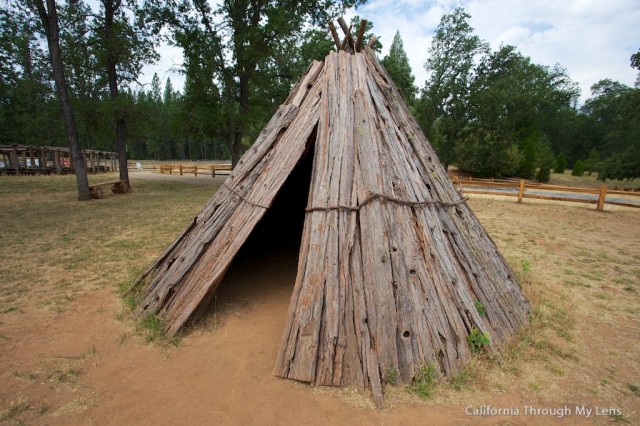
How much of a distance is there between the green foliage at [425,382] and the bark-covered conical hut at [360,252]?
53 mm

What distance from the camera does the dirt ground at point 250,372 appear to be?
9.41 ft

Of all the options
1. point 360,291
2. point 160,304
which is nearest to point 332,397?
point 360,291

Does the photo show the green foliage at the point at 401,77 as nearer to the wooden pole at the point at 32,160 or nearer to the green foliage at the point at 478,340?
the green foliage at the point at 478,340

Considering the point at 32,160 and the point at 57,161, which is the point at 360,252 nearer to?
the point at 32,160

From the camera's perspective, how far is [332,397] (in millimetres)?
3035

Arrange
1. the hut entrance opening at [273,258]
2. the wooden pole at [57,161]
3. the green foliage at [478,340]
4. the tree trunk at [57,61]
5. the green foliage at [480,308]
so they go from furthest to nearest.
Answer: the wooden pole at [57,161] < the tree trunk at [57,61] < the hut entrance opening at [273,258] < the green foliage at [480,308] < the green foliage at [478,340]

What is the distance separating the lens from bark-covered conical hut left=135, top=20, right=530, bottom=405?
3285 mm

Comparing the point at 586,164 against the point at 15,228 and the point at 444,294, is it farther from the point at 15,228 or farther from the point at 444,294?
the point at 15,228

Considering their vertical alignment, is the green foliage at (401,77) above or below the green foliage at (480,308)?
above

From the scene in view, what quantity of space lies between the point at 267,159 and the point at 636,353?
5.83 m

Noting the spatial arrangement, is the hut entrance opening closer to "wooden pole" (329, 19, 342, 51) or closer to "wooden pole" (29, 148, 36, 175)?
"wooden pole" (329, 19, 342, 51)

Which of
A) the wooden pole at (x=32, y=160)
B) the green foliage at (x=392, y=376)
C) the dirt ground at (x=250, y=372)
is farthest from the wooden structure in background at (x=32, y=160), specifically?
the green foliage at (x=392, y=376)

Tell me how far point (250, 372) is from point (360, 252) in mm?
1901

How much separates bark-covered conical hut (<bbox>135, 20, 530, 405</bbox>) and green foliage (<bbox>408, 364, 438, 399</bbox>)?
5 cm
